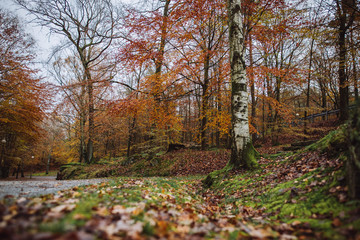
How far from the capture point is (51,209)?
1.51 meters

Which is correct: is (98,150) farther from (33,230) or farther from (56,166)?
(33,230)

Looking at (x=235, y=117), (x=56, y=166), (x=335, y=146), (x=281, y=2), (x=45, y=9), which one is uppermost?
(x=45, y=9)

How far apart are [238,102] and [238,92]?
12.2 inches

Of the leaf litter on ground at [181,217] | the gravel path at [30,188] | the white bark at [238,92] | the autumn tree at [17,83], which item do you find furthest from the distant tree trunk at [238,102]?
the autumn tree at [17,83]

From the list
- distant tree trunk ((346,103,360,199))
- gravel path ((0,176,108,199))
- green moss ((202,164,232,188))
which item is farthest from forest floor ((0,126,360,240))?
green moss ((202,164,232,188))

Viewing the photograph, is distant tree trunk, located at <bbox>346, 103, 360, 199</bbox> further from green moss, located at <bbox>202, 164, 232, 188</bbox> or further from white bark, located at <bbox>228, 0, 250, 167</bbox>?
green moss, located at <bbox>202, 164, 232, 188</bbox>

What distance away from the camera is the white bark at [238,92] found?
15.9 ft

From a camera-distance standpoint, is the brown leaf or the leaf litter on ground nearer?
the leaf litter on ground

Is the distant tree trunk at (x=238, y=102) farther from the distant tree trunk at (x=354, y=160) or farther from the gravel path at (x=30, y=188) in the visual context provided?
the gravel path at (x=30, y=188)

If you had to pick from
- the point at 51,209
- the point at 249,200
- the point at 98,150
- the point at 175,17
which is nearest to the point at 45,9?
the point at 175,17

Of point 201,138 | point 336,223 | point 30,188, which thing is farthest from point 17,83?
point 336,223

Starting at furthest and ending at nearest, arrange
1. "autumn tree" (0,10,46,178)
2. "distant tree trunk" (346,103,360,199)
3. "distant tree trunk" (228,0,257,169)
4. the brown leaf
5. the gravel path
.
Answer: "autumn tree" (0,10,46,178), "distant tree trunk" (228,0,257,169), the gravel path, "distant tree trunk" (346,103,360,199), the brown leaf

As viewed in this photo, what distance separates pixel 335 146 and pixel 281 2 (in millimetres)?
7260

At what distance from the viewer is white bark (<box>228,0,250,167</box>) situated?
15.9 ft
